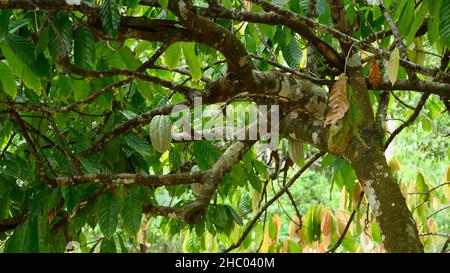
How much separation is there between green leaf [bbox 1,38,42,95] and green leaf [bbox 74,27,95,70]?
122 mm

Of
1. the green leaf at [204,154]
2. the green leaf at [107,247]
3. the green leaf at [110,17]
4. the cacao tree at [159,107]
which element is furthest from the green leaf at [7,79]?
the green leaf at [204,154]

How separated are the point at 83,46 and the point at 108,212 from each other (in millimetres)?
447

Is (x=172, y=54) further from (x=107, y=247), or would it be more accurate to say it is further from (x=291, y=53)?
(x=107, y=247)

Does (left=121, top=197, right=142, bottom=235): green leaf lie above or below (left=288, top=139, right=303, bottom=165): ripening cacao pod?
below

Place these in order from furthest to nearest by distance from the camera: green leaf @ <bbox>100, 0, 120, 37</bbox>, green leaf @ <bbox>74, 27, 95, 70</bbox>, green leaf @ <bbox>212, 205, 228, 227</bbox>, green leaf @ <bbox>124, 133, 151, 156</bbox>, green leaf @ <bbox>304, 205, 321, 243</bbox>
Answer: green leaf @ <bbox>304, 205, 321, 243</bbox> < green leaf @ <bbox>212, 205, 228, 227</bbox> < green leaf @ <bbox>124, 133, 151, 156</bbox> < green leaf @ <bbox>74, 27, 95, 70</bbox> < green leaf @ <bbox>100, 0, 120, 37</bbox>

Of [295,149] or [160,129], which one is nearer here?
[160,129]

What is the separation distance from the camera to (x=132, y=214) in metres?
1.68

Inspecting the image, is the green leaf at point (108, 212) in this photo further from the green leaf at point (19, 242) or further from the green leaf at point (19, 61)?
the green leaf at point (19, 61)

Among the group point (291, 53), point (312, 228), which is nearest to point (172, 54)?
point (291, 53)

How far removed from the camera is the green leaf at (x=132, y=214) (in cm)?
167

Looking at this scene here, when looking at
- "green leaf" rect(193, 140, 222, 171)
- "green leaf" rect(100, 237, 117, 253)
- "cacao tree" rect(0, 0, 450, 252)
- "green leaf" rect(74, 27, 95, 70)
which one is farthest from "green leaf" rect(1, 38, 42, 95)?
"green leaf" rect(193, 140, 222, 171)

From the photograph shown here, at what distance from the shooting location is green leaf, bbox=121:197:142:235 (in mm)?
1665

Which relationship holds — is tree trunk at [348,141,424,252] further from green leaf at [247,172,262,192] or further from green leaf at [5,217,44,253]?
green leaf at [5,217,44,253]

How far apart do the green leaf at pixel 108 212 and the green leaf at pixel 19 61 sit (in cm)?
34
